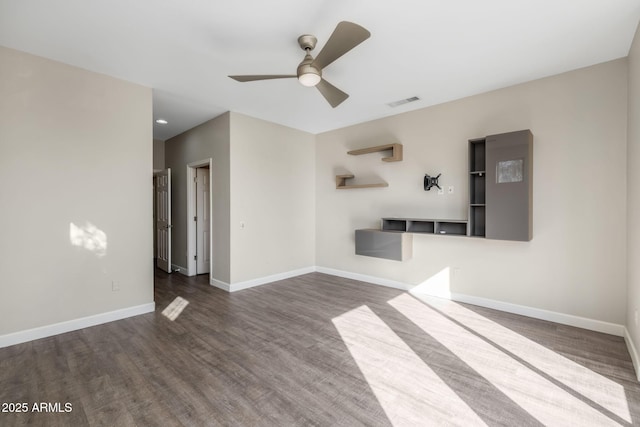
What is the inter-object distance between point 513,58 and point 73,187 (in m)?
4.73

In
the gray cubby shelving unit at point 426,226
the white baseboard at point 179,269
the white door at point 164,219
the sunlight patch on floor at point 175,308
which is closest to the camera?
the sunlight patch on floor at point 175,308

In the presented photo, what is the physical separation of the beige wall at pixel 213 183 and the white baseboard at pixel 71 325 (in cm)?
128

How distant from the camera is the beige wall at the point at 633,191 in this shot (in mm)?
2344

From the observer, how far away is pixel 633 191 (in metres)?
2.53

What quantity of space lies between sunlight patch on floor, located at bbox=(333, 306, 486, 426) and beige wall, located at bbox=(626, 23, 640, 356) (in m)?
1.68

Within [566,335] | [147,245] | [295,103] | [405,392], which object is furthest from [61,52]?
[566,335]

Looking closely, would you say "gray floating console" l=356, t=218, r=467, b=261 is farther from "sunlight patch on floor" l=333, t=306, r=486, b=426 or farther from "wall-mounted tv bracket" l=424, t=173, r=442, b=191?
"sunlight patch on floor" l=333, t=306, r=486, b=426

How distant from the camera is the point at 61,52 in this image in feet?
9.16

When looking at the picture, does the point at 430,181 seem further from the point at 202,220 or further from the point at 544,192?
the point at 202,220

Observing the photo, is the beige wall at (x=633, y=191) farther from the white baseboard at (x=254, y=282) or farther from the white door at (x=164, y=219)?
the white door at (x=164, y=219)

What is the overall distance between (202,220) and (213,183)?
1207mm

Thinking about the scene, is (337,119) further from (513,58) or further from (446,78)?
(513,58)

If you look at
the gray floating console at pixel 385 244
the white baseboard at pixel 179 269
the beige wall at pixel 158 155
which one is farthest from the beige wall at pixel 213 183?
the gray floating console at pixel 385 244

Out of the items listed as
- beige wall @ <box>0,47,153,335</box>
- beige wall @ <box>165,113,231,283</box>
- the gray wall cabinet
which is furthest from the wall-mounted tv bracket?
beige wall @ <box>0,47,153,335</box>
